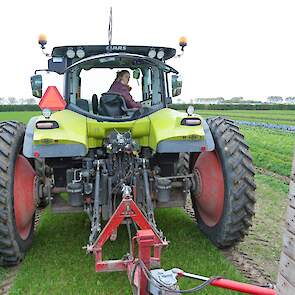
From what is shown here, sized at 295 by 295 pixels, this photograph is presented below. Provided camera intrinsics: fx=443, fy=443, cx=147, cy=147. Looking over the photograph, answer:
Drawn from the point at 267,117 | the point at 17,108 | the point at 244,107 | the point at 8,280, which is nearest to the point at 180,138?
the point at 8,280

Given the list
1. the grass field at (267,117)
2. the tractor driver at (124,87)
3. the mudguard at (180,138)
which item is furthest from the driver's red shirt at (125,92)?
the grass field at (267,117)

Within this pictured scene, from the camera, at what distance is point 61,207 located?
15.6 feet

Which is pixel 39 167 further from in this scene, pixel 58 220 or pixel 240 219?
pixel 240 219

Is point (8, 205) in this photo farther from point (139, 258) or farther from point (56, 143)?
point (139, 258)

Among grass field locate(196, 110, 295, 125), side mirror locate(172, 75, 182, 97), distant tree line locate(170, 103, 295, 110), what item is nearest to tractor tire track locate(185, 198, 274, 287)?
side mirror locate(172, 75, 182, 97)

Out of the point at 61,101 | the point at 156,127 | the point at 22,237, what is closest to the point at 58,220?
the point at 22,237

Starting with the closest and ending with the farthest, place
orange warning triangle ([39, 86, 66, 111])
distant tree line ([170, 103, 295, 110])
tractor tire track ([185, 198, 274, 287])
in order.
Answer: tractor tire track ([185, 198, 274, 287]) < orange warning triangle ([39, 86, 66, 111]) < distant tree line ([170, 103, 295, 110])

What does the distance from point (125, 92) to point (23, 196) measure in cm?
164

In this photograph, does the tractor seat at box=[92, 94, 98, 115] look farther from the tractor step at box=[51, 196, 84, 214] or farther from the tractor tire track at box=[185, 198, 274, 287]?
the tractor tire track at box=[185, 198, 274, 287]

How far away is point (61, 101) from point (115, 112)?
2.02 feet

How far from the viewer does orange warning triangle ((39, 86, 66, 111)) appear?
15.6 ft

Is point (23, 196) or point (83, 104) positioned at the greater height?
point (83, 104)

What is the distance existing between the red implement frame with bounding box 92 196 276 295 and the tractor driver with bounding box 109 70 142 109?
1664 mm

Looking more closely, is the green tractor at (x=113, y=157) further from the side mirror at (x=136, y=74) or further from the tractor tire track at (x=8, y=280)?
the side mirror at (x=136, y=74)
